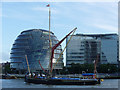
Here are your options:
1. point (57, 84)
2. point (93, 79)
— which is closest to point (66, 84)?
point (57, 84)

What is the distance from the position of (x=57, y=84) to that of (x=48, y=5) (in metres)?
33.2

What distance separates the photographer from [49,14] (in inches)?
4658

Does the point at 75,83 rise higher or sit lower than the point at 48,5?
lower

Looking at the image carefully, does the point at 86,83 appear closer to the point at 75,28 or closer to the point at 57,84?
the point at 57,84

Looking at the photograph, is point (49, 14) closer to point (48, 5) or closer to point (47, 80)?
point (48, 5)

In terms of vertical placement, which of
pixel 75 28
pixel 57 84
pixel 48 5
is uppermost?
pixel 48 5

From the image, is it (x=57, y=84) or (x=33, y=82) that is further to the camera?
(x=33, y=82)

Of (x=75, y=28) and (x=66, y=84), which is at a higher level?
(x=75, y=28)

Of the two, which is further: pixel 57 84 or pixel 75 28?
pixel 75 28

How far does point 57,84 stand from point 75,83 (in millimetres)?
6875

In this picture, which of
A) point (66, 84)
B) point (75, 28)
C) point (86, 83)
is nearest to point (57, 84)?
point (66, 84)

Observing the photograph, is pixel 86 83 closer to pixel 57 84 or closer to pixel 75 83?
pixel 75 83

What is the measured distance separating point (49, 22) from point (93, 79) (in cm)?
3042

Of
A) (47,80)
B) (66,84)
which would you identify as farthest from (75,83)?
(47,80)
